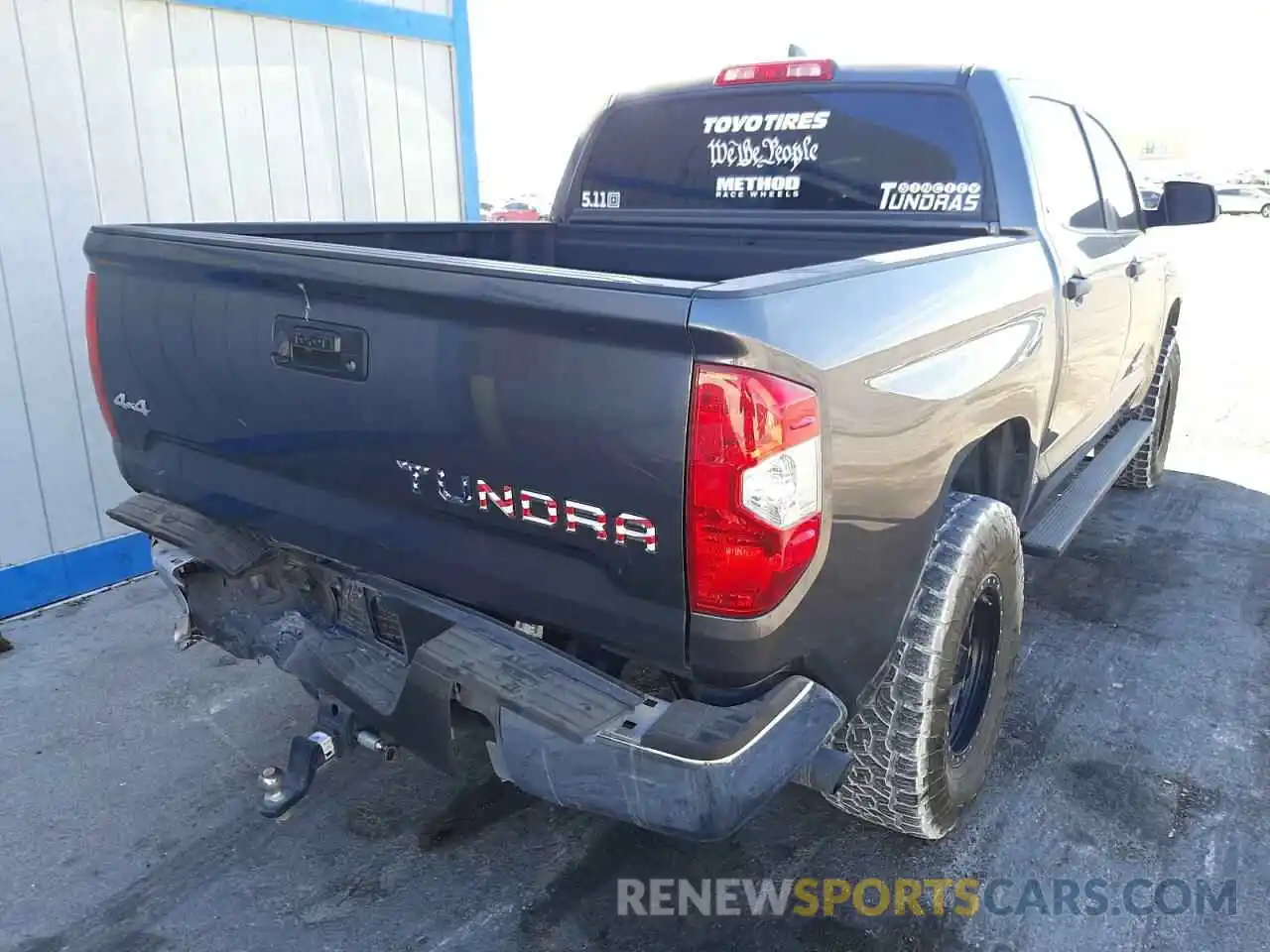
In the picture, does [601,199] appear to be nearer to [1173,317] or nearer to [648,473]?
[648,473]

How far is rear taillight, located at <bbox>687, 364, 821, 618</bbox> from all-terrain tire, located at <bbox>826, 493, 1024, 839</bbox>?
670mm

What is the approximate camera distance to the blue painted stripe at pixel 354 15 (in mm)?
5043

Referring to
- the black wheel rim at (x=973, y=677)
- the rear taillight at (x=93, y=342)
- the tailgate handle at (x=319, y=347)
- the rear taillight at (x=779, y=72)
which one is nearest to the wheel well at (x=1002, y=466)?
the black wheel rim at (x=973, y=677)

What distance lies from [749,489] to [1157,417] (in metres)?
4.89

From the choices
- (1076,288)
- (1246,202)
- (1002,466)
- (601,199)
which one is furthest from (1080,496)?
(1246,202)

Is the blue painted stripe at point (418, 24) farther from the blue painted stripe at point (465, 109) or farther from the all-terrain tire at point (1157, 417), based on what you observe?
the all-terrain tire at point (1157, 417)

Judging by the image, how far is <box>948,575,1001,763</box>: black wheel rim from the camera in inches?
118

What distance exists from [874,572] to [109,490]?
13.3 feet

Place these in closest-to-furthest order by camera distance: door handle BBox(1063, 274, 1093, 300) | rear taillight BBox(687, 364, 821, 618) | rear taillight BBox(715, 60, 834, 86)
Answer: rear taillight BBox(687, 364, 821, 618), door handle BBox(1063, 274, 1093, 300), rear taillight BBox(715, 60, 834, 86)

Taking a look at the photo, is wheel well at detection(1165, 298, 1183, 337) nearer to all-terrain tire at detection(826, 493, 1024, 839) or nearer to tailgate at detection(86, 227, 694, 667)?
all-terrain tire at detection(826, 493, 1024, 839)

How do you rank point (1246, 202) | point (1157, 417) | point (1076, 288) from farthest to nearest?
point (1246, 202)
point (1157, 417)
point (1076, 288)

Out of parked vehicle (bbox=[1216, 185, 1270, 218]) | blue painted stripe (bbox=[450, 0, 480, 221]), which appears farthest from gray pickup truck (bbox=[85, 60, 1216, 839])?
parked vehicle (bbox=[1216, 185, 1270, 218])

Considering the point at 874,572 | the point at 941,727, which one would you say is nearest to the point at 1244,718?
the point at 941,727

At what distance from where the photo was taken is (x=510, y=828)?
3023mm
